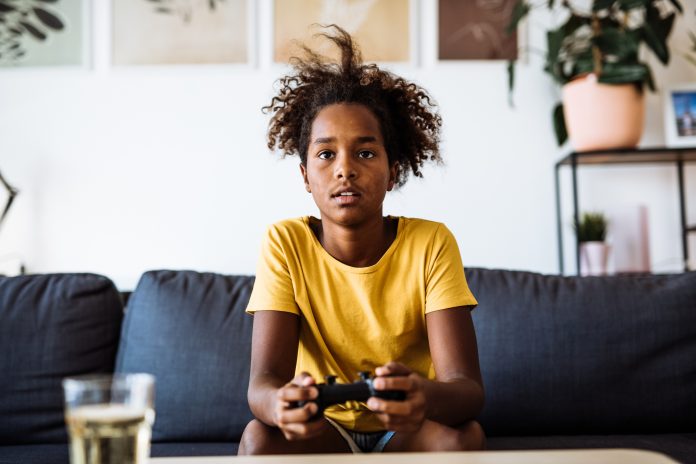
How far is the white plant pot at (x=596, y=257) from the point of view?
85.4 inches

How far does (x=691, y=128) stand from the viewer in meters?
2.28

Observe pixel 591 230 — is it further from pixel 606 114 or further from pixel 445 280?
pixel 445 280

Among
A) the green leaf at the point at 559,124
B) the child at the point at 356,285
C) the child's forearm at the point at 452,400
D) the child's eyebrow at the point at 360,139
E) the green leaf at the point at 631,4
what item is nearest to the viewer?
the child's forearm at the point at 452,400

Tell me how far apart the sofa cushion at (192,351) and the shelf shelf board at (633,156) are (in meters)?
1.19

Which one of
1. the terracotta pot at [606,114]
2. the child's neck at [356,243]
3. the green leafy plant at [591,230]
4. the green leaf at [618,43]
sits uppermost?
the green leaf at [618,43]

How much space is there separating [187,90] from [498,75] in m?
1.09

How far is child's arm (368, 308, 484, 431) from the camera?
84 cm

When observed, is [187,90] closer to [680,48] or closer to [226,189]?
[226,189]

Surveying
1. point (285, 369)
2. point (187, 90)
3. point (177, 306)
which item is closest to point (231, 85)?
point (187, 90)

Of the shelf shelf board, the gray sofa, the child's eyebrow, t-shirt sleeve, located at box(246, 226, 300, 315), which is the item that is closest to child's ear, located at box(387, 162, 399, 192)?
the child's eyebrow

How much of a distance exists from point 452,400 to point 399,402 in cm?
22

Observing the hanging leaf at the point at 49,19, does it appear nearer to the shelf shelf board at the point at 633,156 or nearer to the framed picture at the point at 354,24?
the framed picture at the point at 354,24

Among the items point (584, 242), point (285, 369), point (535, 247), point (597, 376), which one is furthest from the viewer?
point (535, 247)

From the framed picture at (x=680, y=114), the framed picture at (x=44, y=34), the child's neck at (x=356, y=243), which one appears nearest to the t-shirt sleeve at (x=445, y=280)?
the child's neck at (x=356, y=243)
